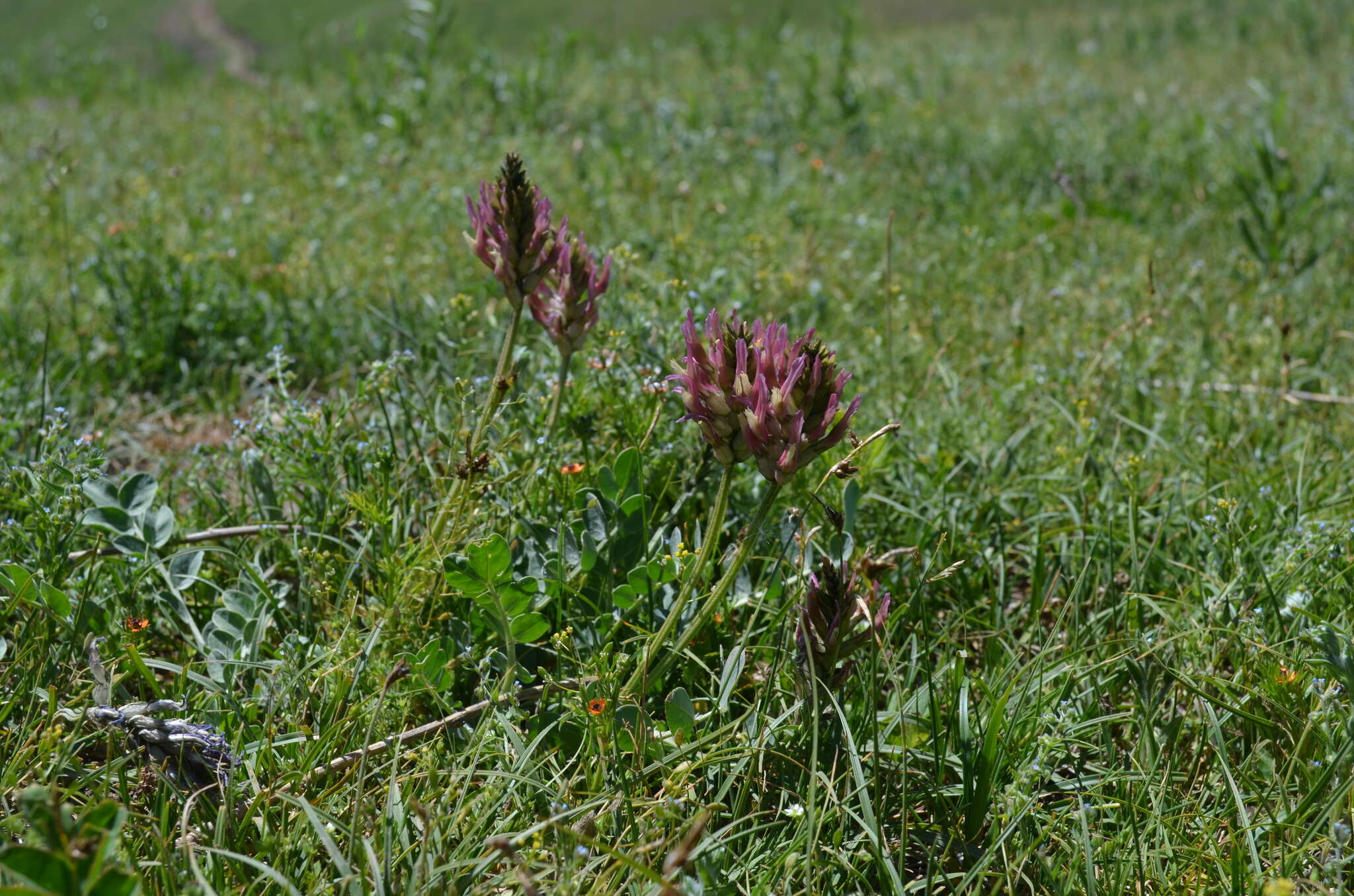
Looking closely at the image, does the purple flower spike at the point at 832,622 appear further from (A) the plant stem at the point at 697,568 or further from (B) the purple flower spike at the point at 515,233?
(B) the purple flower spike at the point at 515,233

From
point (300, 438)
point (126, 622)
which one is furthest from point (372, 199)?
point (126, 622)

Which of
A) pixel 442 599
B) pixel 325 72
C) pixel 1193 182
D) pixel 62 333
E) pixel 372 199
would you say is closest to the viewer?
pixel 442 599

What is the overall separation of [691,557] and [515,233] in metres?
0.79

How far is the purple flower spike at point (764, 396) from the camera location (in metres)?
1.62

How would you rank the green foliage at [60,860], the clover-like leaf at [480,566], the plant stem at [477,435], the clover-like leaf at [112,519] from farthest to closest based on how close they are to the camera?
1. the clover-like leaf at [112,519]
2. the plant stem at [477,435]
3. the clover-like leaf at [480,566]
4. the green foliage at [60,860]

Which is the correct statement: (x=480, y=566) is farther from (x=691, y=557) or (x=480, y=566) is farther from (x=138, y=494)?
(x=138, y=494)

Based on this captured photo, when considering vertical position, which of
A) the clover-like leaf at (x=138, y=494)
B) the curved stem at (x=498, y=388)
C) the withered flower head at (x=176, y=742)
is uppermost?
the curved stem at (x=498, y=388)

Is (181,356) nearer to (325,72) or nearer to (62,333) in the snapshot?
(62,333)

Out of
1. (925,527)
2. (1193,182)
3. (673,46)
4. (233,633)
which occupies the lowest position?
(233,633)

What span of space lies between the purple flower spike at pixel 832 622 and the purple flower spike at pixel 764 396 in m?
0.21

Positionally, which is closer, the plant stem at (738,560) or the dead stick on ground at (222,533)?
the plant stem at (738,560)

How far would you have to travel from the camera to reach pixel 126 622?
2094 mm

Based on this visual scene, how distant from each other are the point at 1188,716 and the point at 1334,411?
1777 mm

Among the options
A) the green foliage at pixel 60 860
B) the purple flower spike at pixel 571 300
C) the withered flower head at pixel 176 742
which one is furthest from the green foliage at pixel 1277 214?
the green foliage at pixel 60 860
